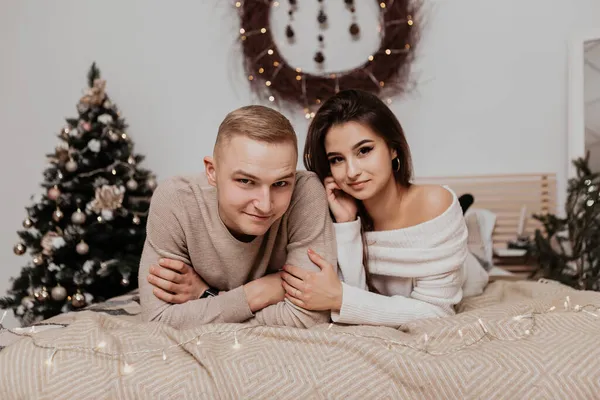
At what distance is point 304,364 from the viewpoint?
3.34 feet

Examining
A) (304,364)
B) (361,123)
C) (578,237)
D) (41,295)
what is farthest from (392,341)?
(41,295)

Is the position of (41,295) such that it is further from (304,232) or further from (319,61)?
(319,61)

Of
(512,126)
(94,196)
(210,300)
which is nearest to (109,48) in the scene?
(94,196)

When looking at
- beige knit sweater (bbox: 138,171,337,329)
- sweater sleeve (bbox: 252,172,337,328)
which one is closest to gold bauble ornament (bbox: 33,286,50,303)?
beige knit sweater (bbox: 138,171,337,329)

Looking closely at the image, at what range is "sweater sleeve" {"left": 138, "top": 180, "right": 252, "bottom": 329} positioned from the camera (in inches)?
51.1

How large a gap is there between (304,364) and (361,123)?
0.76m

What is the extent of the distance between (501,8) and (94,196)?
2460 millimetres

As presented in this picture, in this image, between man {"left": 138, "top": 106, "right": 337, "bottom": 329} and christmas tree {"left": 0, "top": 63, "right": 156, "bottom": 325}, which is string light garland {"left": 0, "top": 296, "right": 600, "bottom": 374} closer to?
man {"left": 138, "top": 106, "right": 337, "bottom": 329}

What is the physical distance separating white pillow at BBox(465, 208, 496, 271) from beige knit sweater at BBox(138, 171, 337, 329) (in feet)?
3.98

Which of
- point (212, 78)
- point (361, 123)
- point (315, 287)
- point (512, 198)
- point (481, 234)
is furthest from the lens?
point (212, 78)

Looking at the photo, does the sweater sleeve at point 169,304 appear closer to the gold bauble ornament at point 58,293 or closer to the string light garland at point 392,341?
the string light garland at point 392,341

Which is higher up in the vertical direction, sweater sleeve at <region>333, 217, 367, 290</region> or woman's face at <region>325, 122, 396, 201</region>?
woman's face at <region>325, 122, 396, 201</region>

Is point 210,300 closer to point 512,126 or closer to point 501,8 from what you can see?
point 512,126

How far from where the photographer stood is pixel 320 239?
1394 mm
